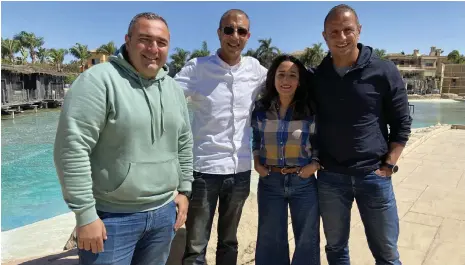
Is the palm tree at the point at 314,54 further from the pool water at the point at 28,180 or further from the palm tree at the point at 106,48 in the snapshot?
the pool water at the point at 28,180

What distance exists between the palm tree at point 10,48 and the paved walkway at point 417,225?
56.3 m

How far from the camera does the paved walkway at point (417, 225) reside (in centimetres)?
321

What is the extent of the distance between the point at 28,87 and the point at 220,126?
33.1m

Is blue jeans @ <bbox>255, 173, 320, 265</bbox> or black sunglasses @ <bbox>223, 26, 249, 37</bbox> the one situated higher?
black sunglasses @ <bbox>223, 26, 249, 37</bbox>

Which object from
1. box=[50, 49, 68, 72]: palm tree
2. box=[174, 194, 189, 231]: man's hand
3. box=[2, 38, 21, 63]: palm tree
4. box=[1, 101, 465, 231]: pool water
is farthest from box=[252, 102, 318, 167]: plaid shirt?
box=[2, 38, 21, 63]: palm tree

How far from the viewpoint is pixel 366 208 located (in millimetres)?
2346

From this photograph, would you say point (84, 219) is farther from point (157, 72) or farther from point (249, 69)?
point (249, 69)

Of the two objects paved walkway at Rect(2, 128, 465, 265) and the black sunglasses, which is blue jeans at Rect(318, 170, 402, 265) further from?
the black sunglasses

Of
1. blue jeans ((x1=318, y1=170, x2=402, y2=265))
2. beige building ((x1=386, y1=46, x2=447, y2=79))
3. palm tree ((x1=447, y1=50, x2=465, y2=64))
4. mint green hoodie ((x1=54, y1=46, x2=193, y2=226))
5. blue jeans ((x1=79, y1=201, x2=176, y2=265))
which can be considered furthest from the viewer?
palm tree ((x1=447, y1=50, x2=465, y2=64))

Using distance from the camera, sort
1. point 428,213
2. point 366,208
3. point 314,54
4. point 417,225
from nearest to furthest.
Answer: point 366,208 → point 417,225 → point 428,213 → point 314,54

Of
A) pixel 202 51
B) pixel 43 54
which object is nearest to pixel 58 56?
pixel 43 54

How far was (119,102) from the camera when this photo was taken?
5.33 feet

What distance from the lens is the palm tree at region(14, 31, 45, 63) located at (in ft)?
181

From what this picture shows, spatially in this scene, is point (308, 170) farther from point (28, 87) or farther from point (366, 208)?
point (28, 87)
